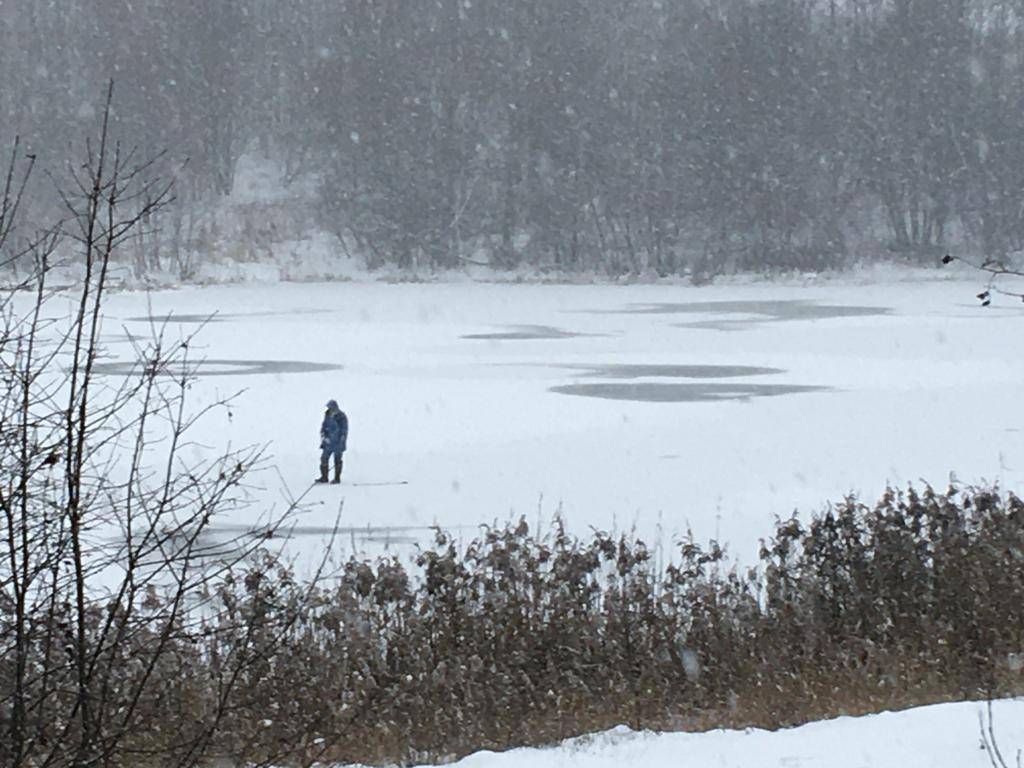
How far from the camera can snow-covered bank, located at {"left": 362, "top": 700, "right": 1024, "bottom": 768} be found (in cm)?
630

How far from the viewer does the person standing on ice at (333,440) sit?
16688mm

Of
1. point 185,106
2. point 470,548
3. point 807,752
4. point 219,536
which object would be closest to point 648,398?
point 219,536

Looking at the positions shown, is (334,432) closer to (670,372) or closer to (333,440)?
(333,440)

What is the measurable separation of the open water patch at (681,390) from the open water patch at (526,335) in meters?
8.43

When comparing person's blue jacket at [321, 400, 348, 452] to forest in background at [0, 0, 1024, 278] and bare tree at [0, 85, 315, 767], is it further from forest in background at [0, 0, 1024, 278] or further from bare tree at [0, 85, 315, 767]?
forest in background at [0, 0, 1024, 278]

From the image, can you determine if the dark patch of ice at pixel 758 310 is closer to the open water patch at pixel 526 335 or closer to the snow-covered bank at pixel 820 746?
the open water patch at pixel 526 335

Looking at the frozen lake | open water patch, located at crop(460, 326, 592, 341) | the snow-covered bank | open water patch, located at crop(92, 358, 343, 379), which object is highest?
the snow-covered bank

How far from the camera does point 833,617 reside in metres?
10.7

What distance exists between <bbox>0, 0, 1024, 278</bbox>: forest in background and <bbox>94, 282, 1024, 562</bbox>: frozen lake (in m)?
22.1

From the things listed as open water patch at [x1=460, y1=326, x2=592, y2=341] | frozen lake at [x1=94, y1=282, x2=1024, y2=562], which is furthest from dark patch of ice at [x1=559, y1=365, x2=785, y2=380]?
open water patch at [x1=460, y1=326, x2=592, y2=341]

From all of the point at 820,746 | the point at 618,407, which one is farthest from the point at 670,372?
the point at 820,746

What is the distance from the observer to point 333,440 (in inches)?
661

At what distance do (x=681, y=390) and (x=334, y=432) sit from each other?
8915mm

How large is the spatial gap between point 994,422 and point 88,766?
1721 centimetres
